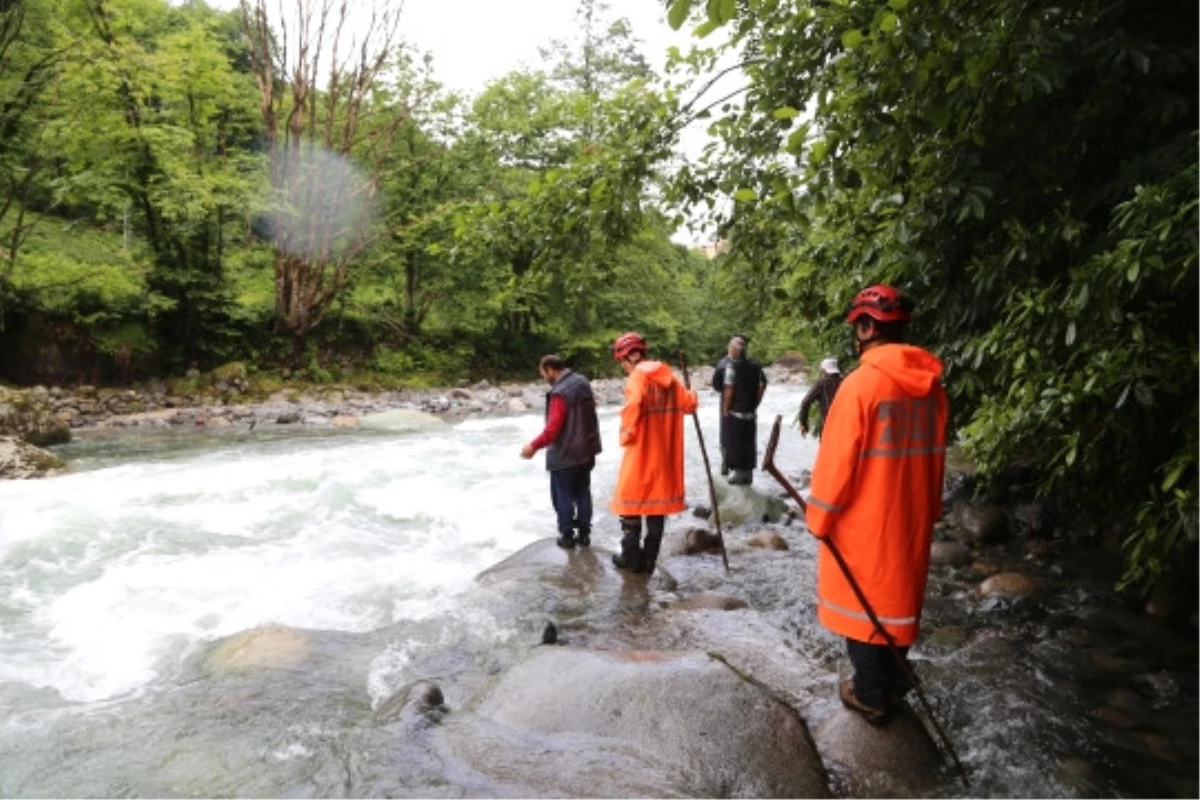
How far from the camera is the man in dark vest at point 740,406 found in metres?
11.0

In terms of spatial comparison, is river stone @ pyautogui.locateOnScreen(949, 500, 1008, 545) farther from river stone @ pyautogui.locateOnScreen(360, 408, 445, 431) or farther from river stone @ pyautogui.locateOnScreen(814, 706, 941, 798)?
river stone @ pyautogui.locateOnScreen(360, 408, 445, 431)

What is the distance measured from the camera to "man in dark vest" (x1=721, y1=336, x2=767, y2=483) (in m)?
11.0

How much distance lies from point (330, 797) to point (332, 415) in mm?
17742

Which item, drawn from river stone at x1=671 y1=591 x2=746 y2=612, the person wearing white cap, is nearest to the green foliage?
river stone at x1=671 y1=591 x2=746 y2=612

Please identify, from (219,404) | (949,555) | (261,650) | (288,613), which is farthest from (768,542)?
(219,404)

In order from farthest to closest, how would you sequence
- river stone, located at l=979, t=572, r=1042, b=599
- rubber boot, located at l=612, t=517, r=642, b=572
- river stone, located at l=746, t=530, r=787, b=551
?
1. river stone, located at l=746, t=530, r=787, b=551
2. rubber boot, located at l=612, t=517, r=642, b=572
3. river stone, located at l=979, t=572, r=1042, b=599

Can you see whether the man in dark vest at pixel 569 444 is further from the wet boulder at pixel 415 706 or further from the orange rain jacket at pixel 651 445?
the wet boulder at pixel 415 706

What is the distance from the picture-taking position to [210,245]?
82.7ft

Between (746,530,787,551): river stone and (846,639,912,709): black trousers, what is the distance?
4.44 meters

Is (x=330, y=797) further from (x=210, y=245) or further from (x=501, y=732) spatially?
(x=210, y=245)

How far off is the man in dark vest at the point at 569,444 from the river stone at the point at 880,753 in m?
4.09

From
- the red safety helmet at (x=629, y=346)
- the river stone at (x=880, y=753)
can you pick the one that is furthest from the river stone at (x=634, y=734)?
the red safety helmet at (x=629, y=346)

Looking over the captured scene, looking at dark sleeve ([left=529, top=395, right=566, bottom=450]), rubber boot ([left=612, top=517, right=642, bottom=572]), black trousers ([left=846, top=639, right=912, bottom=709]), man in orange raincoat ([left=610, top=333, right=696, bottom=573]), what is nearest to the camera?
black trousers ([left=846, top=639, right=912, bottom=709])

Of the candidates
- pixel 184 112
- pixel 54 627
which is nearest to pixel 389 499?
pixel 54 627
